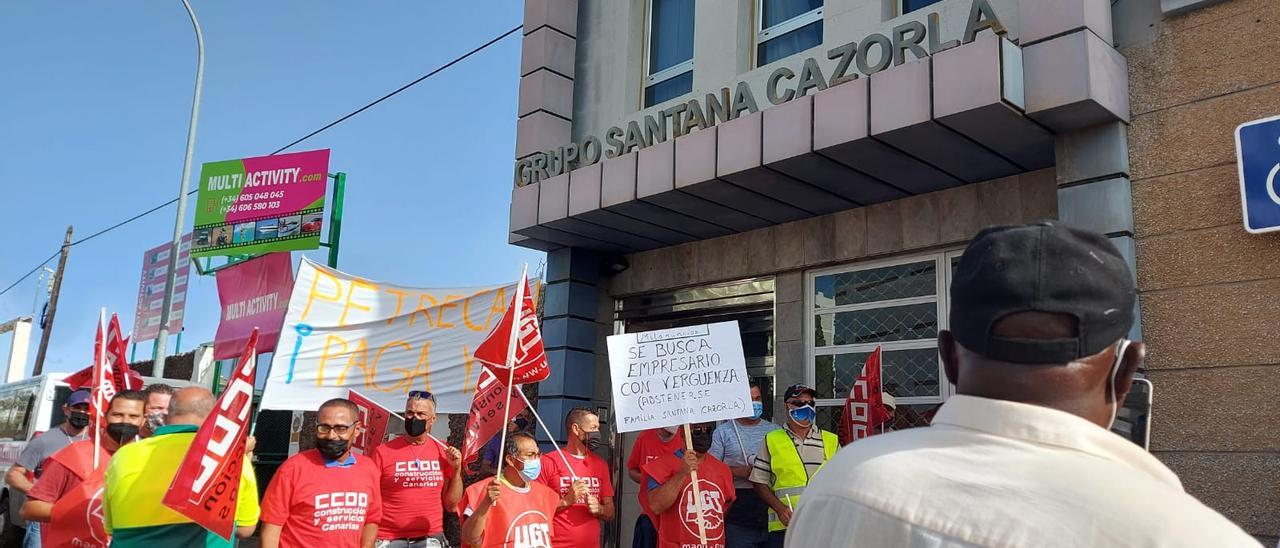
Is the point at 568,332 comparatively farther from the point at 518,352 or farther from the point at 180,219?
the point at 180,219

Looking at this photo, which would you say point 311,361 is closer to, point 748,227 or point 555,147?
point 555,147

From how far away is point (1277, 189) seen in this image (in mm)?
5637

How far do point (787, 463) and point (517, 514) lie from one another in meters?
2.03

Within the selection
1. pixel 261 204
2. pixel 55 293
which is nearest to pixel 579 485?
pixel 261 204

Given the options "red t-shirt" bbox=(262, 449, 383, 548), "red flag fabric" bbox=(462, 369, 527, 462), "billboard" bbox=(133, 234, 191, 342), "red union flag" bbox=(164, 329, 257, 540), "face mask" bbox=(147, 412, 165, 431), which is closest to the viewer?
"red union flag" bbox=(164, 329, 257, 540)

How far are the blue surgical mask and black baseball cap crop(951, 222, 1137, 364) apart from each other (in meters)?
4.97

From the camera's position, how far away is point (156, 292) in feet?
98.3

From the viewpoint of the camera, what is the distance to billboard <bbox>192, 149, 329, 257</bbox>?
1916 cm

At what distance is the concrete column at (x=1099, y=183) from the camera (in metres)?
6.27

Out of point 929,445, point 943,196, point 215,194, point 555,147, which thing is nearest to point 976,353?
point 929,445

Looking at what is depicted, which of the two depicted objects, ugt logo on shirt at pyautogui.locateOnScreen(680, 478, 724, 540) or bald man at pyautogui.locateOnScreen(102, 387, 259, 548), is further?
ugt logo on shirt at pyautogui.locateOnScreen(680, 478, 724, 540)

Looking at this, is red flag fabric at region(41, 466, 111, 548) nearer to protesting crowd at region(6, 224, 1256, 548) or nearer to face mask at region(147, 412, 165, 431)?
protesting crowd at region(6, 224, 1256, 548)

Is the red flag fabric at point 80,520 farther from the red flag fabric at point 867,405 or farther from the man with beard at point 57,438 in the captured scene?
the red flag fabric at point 867,405

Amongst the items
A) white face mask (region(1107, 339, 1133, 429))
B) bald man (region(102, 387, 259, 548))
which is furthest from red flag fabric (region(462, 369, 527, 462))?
white face mask (region(1107, 339, 1133, 429))
